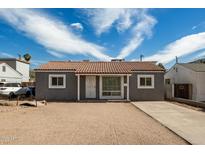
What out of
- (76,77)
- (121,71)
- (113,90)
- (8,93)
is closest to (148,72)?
(121,71)

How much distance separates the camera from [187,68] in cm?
2091

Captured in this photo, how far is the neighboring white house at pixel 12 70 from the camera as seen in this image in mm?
30562

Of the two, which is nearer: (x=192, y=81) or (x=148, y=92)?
(x=148, y=92)

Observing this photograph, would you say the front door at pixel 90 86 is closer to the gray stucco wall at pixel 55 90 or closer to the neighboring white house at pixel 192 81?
the gray stucco wall at pixel 55 90

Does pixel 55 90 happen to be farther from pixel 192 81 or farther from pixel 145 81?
pixel 192 81

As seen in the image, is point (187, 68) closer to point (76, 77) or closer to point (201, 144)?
point (76, 77)

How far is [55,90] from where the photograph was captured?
60.9 ft

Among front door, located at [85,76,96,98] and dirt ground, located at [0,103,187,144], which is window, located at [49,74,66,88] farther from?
dirt ground, located at [0,103,187,144]

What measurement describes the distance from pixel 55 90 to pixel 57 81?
2.93 ft

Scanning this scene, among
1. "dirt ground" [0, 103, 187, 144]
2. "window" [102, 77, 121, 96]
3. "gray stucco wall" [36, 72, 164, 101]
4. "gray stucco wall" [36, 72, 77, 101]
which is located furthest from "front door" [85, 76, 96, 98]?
"dirt ground" [0, 103, 187, 144]

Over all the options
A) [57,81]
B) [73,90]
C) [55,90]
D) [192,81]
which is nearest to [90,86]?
[73,90]

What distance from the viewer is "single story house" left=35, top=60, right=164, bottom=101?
1853 centimetres

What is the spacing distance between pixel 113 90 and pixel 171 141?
42.5ft
